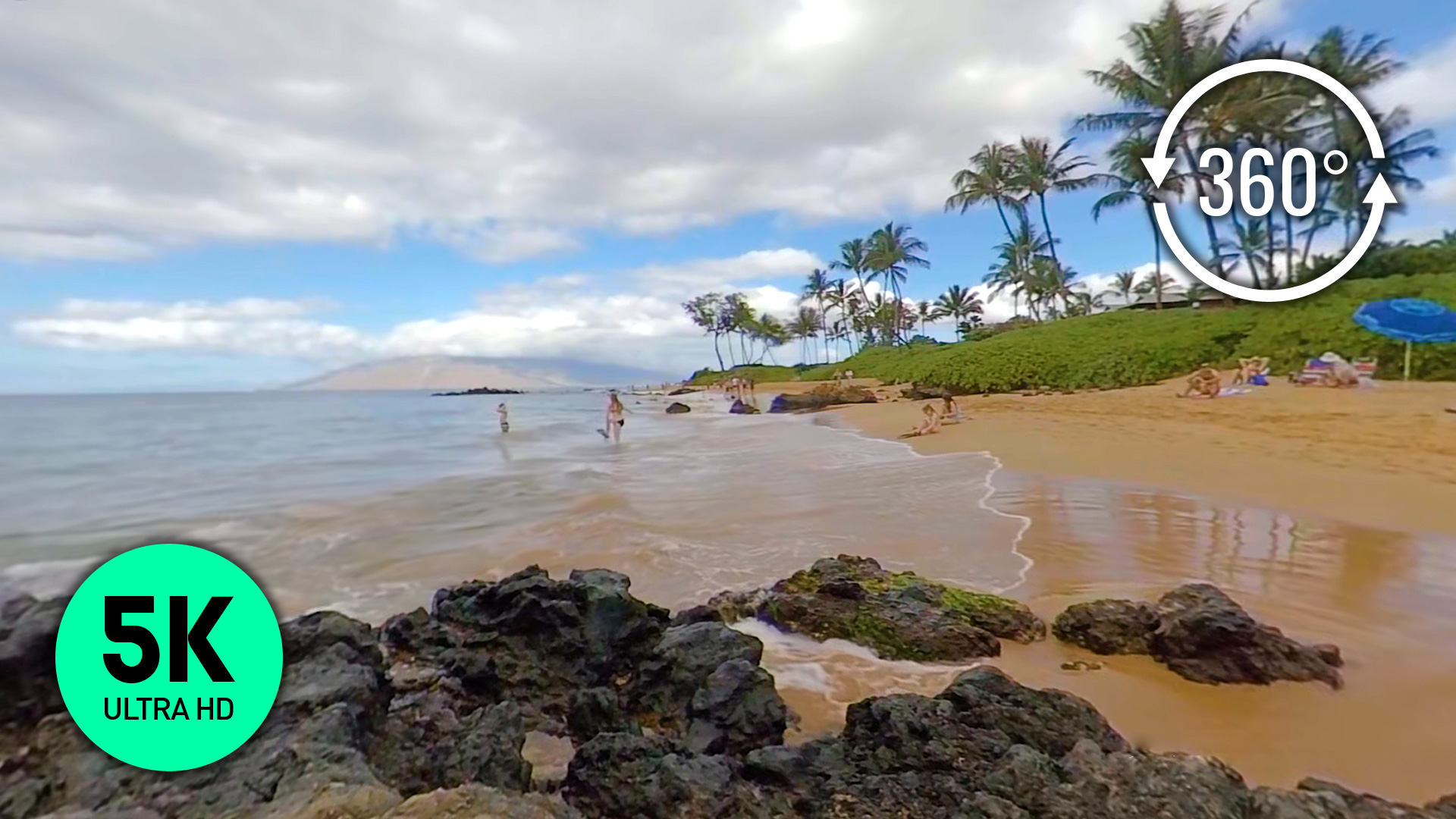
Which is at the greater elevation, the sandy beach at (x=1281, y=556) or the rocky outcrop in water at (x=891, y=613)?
the rocky outcrop in water at (x=891, y=613)

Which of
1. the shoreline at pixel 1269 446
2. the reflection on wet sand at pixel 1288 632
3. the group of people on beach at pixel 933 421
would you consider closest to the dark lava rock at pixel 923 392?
the group of people on beach at pixel 933 421

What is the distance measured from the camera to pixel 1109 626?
3645mm

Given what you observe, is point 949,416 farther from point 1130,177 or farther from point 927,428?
point 1130,177

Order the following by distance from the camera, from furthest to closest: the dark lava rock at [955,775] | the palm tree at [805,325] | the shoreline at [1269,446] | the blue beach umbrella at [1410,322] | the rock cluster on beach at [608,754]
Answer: the palm tree at [805,325]
the blue beach umbrella at [1410,322]
the shoreline at [1269,446]
the dark lava rock at [955,775]
the rock cluster on beach at [608,754]

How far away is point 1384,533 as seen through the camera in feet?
18.4

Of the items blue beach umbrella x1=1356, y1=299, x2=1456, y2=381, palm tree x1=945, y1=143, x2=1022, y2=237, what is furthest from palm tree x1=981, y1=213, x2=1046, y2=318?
blue beach umbrella x1=1356, y1=299, x2=1456, y2=381

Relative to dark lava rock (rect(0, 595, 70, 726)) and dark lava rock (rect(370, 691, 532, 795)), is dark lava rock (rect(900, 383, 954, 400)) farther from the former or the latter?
dark lava rock (rect(0, 595, 70, 726))

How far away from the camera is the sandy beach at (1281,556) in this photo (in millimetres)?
2705

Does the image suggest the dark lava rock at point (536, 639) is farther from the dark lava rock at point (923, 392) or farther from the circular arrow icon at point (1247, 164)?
the dark lava rock at point (923, 392)

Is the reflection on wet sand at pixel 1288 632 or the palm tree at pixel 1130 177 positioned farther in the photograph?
the palm tree at pixel 1130 177

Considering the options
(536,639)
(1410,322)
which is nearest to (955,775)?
(536,639)

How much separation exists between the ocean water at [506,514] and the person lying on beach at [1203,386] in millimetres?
7782

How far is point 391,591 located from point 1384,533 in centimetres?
841

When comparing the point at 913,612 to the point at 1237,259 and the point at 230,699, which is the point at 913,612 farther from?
the point at 1237,259
